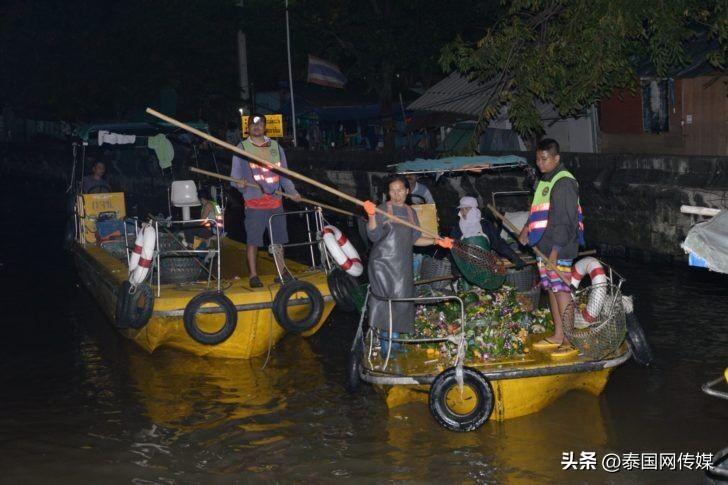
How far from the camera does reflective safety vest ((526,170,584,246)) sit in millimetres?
8665

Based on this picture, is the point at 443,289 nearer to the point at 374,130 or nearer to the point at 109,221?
the point at 109,221

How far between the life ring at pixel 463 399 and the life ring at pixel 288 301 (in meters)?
2.95

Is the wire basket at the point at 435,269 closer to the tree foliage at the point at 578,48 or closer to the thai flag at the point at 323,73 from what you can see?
the tree foliage at the point at 578,48

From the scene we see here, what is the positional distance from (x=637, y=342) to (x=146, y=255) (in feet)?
17.9

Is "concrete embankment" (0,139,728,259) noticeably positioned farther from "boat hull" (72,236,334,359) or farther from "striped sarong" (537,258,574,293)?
"striped sarong" (537,258,574,293)

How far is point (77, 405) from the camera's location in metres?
10.1

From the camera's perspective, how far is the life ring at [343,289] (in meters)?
11.1

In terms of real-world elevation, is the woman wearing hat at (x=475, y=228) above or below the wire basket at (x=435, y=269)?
above

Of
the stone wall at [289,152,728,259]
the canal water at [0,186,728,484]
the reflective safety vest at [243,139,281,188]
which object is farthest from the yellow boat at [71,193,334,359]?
the stone wall at [289,152,728,259]

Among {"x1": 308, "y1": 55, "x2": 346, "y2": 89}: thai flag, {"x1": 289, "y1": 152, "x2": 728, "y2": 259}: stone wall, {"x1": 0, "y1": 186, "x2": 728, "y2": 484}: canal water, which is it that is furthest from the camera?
{"x1": 308, "y1": 55, "x2": 346, "y2": 89}: thai flag

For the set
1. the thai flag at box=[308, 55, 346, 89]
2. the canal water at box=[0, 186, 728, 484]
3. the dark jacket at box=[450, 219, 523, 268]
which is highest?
the thai flag at box=[308, 55, 346, 89]

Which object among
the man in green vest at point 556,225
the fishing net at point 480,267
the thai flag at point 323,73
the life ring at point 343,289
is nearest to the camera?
the man in green vest at point 556,225

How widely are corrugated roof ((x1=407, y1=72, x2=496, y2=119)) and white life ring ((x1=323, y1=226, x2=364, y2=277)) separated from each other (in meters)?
12.0

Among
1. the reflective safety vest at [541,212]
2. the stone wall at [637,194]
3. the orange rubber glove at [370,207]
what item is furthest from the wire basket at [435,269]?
the orange rubber glove at [370,207]
